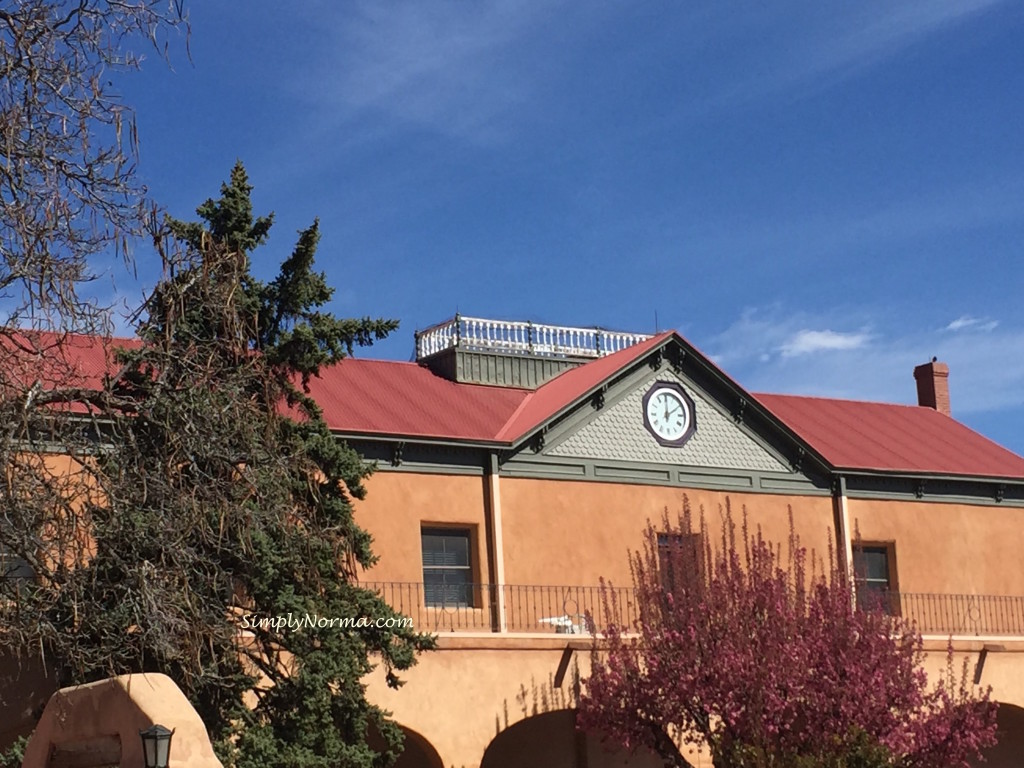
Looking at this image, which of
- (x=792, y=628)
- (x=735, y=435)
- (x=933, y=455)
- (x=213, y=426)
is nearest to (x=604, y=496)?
(x=735, y=435)

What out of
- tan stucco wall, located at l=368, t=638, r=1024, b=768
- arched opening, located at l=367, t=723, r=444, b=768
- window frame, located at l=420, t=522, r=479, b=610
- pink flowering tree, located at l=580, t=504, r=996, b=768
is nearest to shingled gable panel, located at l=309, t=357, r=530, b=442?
window frame, located at l=420, t=522, r=479, b=610

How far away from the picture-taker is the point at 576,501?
2839cm

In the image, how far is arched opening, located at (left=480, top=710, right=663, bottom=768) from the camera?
2677 centimetres

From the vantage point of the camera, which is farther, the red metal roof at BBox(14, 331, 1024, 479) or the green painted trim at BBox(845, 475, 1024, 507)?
the green painted trim at BBox(845, 475, 1024, 507)

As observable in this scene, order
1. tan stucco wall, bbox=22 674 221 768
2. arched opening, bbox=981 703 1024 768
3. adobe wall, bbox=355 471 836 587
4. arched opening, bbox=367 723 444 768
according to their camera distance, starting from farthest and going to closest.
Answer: arched opening, bbox=981 703 1024 768, adobe wall, bbox=355 471 836 587, arched opening, bbox=367 723 444 768, tan stucco wall, bbox=22 674 221 768

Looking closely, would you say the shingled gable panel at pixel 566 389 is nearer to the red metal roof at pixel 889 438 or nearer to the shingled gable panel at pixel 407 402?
the shingled gable panel at pixel 407 402

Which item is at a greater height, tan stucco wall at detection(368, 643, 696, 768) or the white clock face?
the white clock face

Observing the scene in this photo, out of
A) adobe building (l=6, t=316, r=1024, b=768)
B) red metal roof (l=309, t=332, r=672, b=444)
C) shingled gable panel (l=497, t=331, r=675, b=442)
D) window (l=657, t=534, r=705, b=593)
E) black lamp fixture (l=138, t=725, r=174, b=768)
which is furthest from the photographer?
shingled gable panel (l=497, t=331, r=675, b=442)

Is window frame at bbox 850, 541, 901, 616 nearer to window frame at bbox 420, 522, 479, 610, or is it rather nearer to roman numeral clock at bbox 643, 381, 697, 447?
roman numeral clock at bbox 643, 381, 697, 447

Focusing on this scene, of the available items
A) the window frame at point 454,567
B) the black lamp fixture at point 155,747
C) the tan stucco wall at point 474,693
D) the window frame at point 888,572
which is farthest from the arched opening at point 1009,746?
the black lamp fixture at point 155,747

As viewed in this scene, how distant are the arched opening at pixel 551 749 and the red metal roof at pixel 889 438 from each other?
7.34 meters

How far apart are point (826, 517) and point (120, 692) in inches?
799

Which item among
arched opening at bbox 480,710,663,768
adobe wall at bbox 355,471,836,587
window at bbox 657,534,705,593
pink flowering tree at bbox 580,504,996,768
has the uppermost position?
adobe wall at bbox 355,471,836,587

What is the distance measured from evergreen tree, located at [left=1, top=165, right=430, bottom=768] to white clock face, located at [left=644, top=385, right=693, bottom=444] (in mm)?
8920
